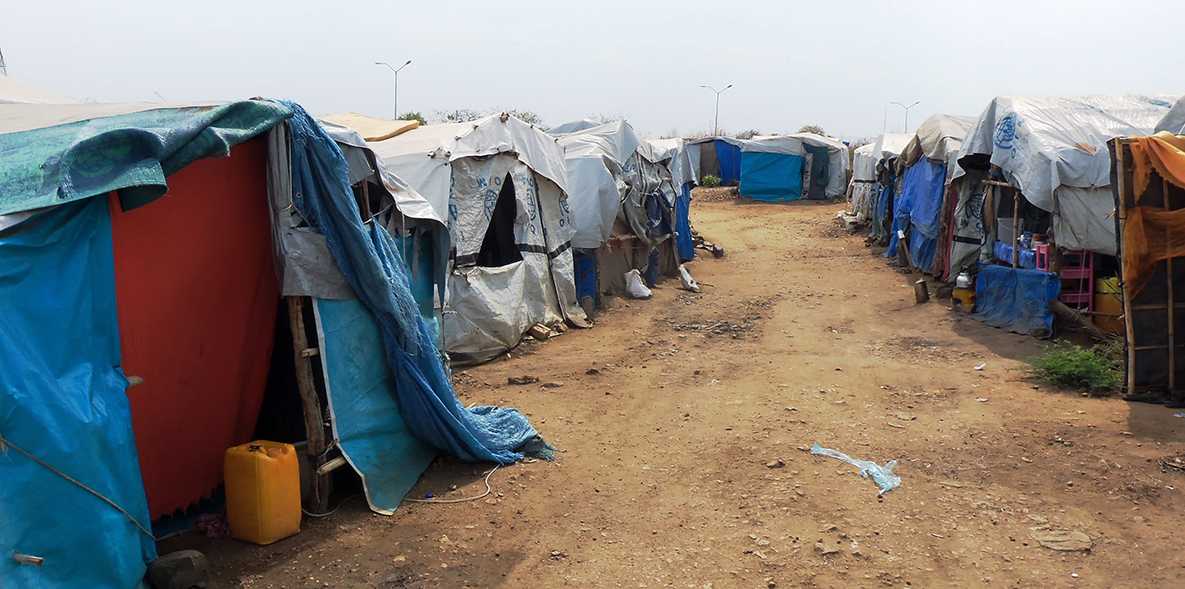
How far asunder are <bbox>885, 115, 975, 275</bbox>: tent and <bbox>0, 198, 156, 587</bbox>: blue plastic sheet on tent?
12.4 metres

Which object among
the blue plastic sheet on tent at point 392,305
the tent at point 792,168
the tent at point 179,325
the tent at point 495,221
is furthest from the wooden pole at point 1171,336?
the tent at point 792,168

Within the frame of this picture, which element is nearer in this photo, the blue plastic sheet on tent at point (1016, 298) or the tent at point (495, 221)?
the tent at point (495, 221)

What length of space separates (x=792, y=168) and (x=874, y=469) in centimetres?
2661

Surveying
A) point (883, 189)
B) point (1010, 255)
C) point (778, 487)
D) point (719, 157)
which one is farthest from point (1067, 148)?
point (719, 157)

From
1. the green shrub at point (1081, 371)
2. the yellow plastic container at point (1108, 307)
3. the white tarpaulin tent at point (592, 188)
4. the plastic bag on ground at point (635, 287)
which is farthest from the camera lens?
the plastic bag on ground at point (635, 287)

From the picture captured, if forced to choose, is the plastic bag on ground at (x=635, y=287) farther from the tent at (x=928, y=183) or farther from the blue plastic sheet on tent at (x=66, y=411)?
the blue plastic sheet on tent at (x=66, y=411)

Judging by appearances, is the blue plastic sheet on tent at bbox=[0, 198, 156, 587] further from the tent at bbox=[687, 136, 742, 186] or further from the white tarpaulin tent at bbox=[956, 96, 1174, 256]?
the tent at bbox=[687, 136, 742, 186]

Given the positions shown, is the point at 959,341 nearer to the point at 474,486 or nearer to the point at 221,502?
the point at 474,486

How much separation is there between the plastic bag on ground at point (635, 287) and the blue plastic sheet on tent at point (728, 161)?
23.3 meters

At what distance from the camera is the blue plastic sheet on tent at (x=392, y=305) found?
5.19 metres

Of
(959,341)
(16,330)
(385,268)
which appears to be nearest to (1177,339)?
(959,341)

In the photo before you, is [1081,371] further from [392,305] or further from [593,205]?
[593,205]

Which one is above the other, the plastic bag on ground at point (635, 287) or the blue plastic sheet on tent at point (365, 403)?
the blue plastic sheet on tent at point (365, 403)

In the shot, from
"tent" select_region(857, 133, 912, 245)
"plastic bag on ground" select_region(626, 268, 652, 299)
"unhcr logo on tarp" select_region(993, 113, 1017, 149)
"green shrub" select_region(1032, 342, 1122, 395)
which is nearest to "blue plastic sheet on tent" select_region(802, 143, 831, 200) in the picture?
"tent" select_region(857, 133, 912, 245)
